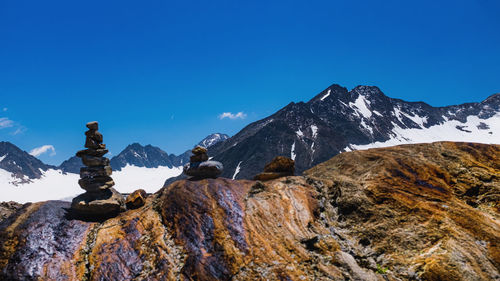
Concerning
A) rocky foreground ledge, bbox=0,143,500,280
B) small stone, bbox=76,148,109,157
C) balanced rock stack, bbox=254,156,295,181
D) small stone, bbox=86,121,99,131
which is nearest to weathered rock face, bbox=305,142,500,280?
rocky foreground ledge, bbox=0,143,500,280

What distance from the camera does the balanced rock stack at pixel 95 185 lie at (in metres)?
15.2

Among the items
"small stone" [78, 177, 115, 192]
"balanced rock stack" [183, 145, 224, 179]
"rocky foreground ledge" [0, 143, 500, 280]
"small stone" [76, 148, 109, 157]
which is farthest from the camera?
"balanced rock stack" [183, 145, 224, 179]

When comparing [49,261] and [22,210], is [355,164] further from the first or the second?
[22,210]

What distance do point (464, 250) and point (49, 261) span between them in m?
17.3

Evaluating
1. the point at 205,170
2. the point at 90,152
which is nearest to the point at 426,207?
the point at 205,170

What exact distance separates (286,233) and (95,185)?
11.0 metres

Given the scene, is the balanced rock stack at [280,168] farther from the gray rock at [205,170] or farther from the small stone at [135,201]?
the small stone at [135,201]

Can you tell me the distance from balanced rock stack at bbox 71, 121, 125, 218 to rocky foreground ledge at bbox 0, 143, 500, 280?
0.77 meters

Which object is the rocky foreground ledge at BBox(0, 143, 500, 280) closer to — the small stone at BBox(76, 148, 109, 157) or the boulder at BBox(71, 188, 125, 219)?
the boulder at BBox(71, 188, 125, 219)

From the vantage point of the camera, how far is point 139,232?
13.8m

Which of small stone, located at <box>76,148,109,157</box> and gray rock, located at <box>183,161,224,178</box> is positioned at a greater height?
small stone, located at <box>76,148,109,157</box>

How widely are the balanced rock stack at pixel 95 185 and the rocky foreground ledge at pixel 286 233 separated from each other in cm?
77

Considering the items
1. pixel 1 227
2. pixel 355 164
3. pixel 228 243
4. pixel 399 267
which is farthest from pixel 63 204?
pixel 355 164

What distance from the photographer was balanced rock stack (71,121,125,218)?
1525 centimetres
